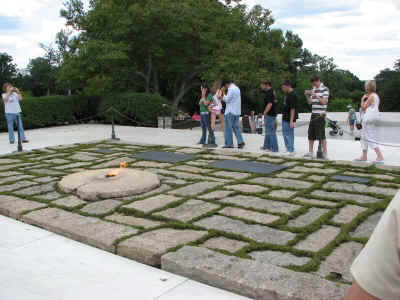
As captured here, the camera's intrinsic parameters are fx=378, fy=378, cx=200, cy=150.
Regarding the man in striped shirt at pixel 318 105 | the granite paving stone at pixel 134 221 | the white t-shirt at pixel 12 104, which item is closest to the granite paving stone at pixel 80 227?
the granite paving stone at pixel 134 221

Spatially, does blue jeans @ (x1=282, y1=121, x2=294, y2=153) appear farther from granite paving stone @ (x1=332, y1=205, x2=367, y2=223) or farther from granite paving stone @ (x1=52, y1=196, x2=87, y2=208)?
granite paving stone @ (x1=52, y1=196, x2=87, y2=208)

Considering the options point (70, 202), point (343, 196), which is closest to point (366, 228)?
point (343, 196)

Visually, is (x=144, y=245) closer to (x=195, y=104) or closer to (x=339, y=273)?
(x=339, y=273)

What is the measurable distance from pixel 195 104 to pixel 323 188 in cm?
2495

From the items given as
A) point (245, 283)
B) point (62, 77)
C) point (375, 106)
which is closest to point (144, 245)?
point (245, 283)

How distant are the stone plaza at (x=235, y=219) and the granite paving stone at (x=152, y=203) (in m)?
0.01

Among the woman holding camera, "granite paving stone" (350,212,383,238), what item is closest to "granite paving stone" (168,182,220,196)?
"granite paving stone" (350,212,383,238)

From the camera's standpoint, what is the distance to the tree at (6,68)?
3278 cm

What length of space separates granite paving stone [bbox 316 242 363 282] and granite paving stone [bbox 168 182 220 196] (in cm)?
223

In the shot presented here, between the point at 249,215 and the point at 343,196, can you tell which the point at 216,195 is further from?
the point at 343,196

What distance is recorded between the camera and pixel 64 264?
3.23 metres

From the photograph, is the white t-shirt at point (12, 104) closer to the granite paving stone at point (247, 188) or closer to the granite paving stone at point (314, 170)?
the granite paving stone at point (247, 188)

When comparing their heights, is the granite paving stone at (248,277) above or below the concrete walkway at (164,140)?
below

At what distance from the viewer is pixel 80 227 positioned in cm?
393
